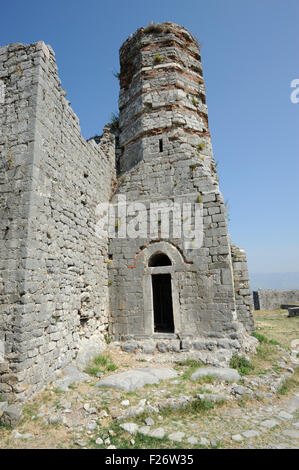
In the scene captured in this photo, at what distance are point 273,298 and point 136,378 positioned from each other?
19.7 metres

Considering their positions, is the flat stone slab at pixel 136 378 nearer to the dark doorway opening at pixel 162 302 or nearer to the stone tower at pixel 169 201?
the stone tower at pixel 169 201

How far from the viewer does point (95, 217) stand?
324 inches

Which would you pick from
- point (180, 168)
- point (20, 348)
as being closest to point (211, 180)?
point (180, 168)

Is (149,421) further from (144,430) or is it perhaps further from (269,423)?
(269,423)

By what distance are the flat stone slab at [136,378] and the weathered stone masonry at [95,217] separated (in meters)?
1.09

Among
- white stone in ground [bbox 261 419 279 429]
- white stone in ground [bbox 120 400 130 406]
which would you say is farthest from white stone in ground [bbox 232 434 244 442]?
white stone in ground [bbox 120 400 130 406]

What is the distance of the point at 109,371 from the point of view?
6199 millimetres

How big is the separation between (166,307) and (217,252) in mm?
4098

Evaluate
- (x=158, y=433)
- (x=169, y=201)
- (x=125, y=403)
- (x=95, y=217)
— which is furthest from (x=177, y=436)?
(x=169, y=201)

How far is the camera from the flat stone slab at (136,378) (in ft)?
17.3

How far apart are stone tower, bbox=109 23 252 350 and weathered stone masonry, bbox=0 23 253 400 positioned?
0.04m

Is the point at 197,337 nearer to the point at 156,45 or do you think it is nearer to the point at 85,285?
the point at 85,285

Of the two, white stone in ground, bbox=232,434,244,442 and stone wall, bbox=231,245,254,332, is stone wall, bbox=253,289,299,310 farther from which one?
white stone in ground, bbox=232,434,244,442

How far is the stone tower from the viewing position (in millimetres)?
7465
